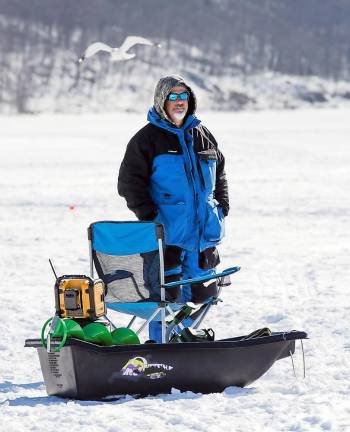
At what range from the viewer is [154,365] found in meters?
4.12

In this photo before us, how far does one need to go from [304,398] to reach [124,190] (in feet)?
4.57

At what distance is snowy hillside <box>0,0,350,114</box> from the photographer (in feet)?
371

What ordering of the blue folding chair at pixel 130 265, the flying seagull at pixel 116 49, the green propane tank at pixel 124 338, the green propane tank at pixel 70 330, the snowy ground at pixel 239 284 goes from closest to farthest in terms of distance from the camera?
the snowy ground at pixel 239 284 < the green propane tank at pixel 70 330 < the green propane tank at pixel 124 338 < the blue folding chair at pixel 130 265 < the flying seagull at pixel 116 49

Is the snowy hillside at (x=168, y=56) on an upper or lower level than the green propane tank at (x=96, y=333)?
upper

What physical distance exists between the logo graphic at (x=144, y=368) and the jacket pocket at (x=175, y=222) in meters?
0.76

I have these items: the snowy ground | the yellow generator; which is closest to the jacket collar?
the yellow generator

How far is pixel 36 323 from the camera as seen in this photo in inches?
241

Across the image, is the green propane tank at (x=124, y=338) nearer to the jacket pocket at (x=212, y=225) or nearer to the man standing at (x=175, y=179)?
the man standing at (x=175, y=179)

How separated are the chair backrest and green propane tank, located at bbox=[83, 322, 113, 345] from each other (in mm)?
462

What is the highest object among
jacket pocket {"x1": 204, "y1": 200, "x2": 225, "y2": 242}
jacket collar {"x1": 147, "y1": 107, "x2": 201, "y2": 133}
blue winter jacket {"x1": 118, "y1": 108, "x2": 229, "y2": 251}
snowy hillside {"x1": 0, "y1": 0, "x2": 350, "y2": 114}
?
snowy hillside {"x1": 0, "y1": 0, "x2": 350, "y2": 114}

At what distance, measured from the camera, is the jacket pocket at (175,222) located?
4.65 meters

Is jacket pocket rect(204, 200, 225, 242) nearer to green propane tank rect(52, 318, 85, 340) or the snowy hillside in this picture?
green propane tank rect(52, 318, 85, 340)

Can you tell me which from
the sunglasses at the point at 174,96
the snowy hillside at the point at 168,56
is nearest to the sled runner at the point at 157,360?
the sunglasses at the point at 174,96

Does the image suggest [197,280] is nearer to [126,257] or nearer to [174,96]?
[126,257]
